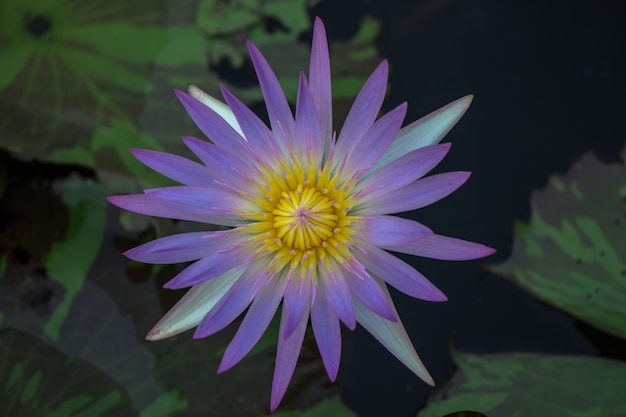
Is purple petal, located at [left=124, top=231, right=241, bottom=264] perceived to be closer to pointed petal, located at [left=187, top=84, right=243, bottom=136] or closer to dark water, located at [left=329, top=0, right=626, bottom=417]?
pointed petal, located at [left=187, top=84, right=243, bottom=136]

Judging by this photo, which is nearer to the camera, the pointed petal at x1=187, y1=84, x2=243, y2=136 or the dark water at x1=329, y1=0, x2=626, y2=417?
the pointed petal at x1=187, y1=84, x2=243, y2=136

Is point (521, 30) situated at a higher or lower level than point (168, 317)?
higher

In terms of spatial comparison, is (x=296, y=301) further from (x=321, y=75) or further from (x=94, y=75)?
(x=94, y=75)

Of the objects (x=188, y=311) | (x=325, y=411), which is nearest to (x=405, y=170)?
(x=188, y=311)

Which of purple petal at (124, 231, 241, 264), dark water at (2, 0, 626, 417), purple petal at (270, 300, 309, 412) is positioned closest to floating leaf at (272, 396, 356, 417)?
dark water at (2, 0, 626, 417)

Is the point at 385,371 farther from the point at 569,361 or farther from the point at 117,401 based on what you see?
the point at 117,401

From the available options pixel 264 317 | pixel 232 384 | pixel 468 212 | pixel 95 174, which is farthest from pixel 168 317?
pixel 468 212
